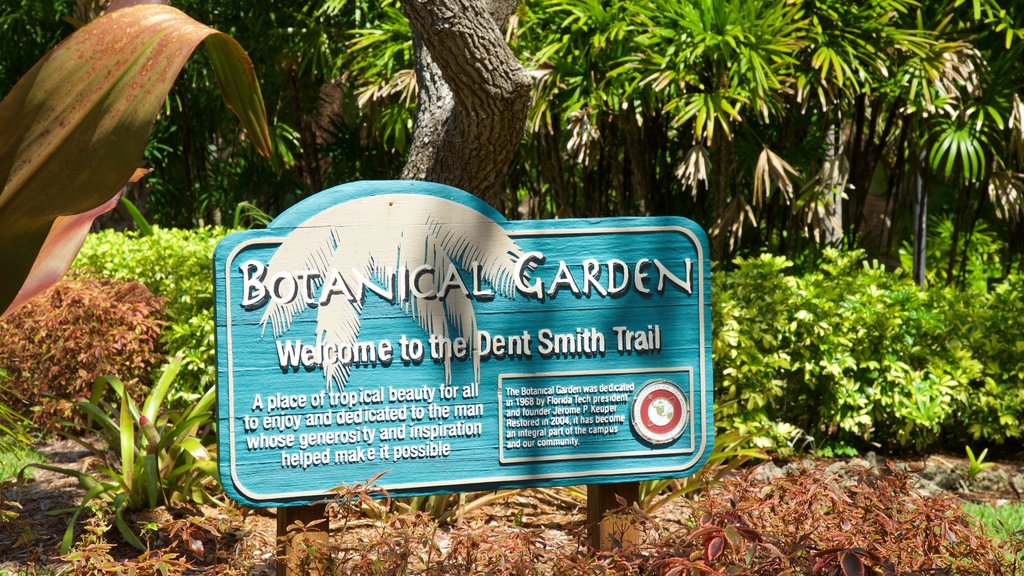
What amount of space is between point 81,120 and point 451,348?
2.14 metres

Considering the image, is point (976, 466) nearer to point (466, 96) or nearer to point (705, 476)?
point (705, 476)

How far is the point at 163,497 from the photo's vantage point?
3938mm

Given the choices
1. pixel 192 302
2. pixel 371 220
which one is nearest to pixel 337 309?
pixel 371 220

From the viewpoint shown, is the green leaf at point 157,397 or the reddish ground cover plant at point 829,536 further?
the green leaf at point 157,397

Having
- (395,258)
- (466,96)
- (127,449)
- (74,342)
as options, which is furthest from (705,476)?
(74,342)

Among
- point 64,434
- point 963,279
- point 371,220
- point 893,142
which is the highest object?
point 893,142

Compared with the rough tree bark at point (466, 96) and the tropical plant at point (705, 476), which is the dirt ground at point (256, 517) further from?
the rough tree bark at point (466, 96)

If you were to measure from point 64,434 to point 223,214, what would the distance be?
190 inches

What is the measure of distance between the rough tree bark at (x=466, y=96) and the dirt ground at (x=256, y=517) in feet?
5.21

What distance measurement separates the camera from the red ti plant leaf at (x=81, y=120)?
2.67 feet

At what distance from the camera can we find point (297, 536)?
2.64 m

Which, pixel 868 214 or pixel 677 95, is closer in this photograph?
pixel 677 95

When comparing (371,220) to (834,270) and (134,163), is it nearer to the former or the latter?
(134,163)

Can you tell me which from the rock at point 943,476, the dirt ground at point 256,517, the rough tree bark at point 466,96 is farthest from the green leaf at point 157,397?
the rock at point 943,476
